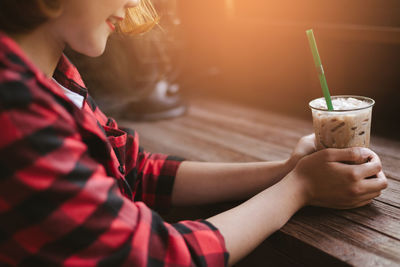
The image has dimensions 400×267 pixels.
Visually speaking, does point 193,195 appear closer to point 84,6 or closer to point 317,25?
point 84,6

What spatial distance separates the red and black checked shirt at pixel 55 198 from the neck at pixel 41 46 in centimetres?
14

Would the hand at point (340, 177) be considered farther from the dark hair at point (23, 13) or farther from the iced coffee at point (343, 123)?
the dark hair at point (23, 13)

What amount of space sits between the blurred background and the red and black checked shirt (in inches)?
48.8

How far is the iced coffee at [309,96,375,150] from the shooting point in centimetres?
94

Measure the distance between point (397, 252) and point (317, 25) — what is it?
1.24 meters

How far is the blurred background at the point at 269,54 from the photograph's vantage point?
1.72 metres

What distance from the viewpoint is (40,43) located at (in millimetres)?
829

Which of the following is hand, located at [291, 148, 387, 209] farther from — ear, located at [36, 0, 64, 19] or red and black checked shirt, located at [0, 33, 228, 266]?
ear, located at [36, 0, 64, 19]

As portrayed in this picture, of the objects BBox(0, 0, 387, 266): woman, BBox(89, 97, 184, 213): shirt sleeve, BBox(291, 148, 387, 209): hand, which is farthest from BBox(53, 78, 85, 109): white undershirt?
BBox(291, 148, 387, 209): hand

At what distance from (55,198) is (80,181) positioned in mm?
52

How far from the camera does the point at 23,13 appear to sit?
0.71m

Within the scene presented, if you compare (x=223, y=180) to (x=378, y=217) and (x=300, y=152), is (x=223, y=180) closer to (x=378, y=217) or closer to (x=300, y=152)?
(x=300, y=152)

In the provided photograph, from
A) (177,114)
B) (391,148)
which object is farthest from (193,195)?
(177,114)

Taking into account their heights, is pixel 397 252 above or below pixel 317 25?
below
